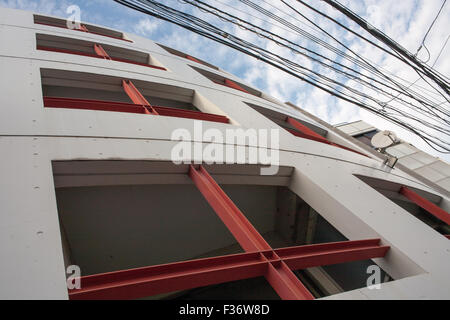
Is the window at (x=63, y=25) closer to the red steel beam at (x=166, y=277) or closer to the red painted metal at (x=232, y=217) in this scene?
the red painted metal at (x=232, y=217)

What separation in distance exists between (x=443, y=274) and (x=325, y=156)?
2.63 m

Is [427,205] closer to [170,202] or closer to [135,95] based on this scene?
[170,202]

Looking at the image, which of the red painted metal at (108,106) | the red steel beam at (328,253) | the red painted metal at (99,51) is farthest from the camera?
the red painted metal at (99,51)

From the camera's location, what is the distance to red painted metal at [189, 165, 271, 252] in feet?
7.82

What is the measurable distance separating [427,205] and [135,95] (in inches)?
230

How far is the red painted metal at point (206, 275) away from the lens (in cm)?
170

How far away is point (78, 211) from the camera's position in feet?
10.5

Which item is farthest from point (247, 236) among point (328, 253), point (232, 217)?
point (328, 253)

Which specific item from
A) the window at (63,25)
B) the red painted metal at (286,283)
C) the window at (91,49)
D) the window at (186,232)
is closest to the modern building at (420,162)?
the window at (186,232)

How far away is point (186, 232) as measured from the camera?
413cm

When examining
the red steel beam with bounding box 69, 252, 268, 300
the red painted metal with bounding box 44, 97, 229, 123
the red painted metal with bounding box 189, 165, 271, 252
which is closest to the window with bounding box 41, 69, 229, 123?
the red painted metal with bounding box 44, 97, 229, 123

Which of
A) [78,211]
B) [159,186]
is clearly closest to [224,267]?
[159,186]

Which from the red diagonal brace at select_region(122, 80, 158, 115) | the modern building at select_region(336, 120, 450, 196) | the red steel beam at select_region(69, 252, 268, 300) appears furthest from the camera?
the modern building at select_region(336, 120, 450, 196)

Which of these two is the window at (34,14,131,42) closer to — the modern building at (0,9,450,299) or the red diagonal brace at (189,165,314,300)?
the modern building at (0,9,450,299)
